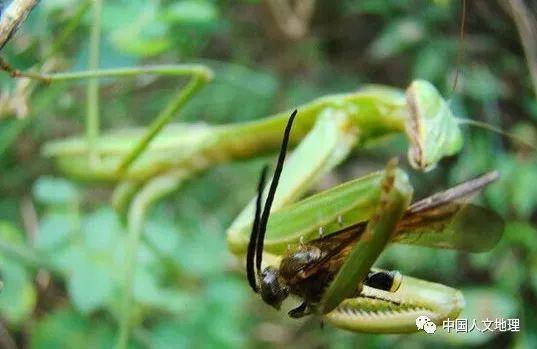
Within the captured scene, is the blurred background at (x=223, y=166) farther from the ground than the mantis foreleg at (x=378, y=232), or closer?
closer

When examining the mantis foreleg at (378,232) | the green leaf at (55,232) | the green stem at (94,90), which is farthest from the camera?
the green leaf at (55,232)

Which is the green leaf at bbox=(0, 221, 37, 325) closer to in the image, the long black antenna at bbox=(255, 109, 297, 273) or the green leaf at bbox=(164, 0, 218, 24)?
the green leaf at bbox=(164, 0, 218, 24)

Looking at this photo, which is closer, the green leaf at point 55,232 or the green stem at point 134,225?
the green stem at point 134,225

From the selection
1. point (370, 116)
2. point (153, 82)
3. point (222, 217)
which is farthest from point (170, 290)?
point (153, 82)

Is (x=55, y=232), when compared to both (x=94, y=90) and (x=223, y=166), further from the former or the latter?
(x=223, y=166)

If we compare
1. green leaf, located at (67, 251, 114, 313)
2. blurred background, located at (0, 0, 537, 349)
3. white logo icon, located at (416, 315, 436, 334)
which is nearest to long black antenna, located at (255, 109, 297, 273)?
white logo icon, located at (416, 315, 436, 334)

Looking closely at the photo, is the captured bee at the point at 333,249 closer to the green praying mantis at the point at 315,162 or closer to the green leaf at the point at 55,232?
the green praying mantis at the point at 315,162

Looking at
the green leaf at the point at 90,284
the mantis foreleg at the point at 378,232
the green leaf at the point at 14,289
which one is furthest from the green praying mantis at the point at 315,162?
the green leaf at the point at 14,289
